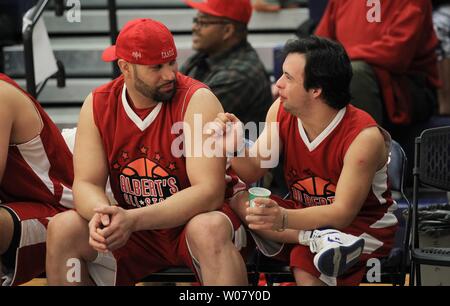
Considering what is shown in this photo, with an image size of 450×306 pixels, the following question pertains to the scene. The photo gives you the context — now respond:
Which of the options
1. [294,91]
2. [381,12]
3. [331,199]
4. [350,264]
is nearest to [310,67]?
[294,91]

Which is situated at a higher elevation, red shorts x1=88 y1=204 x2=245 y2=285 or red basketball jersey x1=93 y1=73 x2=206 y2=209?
red basketball jersey x1=93 y1=73 x2=206 y2=209

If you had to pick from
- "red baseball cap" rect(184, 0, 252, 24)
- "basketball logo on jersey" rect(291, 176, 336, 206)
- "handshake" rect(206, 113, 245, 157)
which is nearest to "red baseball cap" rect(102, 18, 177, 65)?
"handshake" rect(206, 113, 245, 157)

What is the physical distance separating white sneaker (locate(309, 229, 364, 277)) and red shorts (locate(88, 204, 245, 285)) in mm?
376

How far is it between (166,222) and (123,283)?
0.36 meters

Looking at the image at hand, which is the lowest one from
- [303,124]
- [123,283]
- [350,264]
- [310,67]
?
[123,283]

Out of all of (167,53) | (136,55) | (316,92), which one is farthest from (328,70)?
(136,55)

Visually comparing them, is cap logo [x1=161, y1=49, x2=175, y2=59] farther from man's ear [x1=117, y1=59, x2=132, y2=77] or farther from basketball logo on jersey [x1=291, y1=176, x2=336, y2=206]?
basketball logo on jersey [x1=291, y1=176, x2=336, y2=206]

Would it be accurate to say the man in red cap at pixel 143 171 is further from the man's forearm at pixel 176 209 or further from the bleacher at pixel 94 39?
the bleacher at pixel 94 39

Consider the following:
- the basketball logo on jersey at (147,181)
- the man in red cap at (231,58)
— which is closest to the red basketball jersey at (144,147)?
the basketball logo on jersey at (147,181)

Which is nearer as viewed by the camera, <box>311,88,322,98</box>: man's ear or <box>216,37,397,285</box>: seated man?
<box>216,37,397,285</box>: seated man

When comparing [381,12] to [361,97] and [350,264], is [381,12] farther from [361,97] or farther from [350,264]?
[350,264]

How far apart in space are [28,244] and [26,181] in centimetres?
28

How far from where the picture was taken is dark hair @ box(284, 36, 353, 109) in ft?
12.2

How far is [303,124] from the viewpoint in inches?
151
